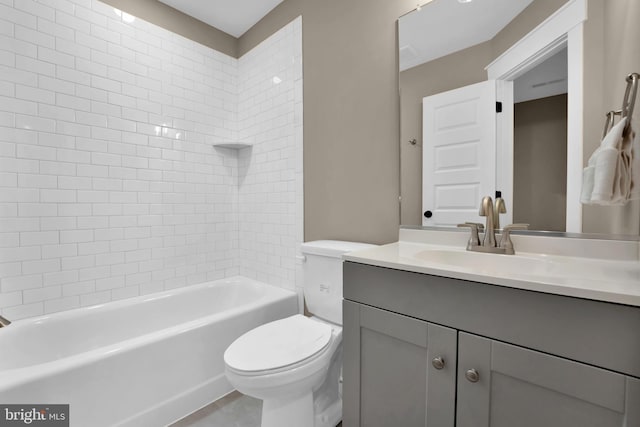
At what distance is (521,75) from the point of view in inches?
47.8

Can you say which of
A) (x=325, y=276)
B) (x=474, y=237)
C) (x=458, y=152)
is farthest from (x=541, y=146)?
(x=325, y=276)

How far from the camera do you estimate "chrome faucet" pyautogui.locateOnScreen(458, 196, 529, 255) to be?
46.4 inches

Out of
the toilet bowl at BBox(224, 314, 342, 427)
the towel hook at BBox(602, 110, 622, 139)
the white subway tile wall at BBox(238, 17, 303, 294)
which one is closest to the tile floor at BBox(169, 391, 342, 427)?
the toilet bowl at BBox(224, 314, 342, 427)

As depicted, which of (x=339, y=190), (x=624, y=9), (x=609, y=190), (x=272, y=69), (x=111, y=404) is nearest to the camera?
(x=609, y=190)

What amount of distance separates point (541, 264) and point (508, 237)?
16 centimetres

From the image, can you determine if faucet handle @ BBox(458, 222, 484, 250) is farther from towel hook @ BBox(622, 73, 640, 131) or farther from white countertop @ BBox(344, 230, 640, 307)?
towel hook @ BBox(622, 73, 640, 131)

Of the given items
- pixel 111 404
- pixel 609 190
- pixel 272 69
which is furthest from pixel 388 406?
pixel 272 69

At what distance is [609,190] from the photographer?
86 centimetres

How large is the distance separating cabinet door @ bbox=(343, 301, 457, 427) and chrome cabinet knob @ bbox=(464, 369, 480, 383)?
0.15 feet

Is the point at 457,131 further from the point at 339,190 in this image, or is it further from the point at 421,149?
the point at 339,190

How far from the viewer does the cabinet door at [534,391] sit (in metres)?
0.64

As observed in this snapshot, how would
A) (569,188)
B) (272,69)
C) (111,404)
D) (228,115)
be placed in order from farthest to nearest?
(228,115) < (272,69) < (111,404) < (569,188)

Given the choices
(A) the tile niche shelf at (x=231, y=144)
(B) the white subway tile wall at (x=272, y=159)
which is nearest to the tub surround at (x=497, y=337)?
(B) the white subway tile wall at (x=272, y=159)

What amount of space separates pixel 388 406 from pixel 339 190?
1.21 metres
